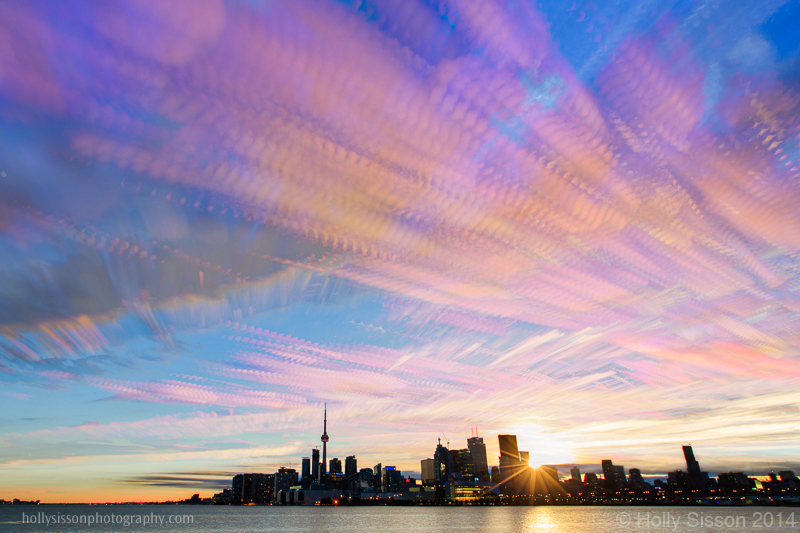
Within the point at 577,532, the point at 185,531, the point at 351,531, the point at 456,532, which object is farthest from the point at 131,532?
the point at 577,532

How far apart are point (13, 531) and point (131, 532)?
45.5m

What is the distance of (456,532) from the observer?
12575cm

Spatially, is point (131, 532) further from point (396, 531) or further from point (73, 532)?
point (396, 531)

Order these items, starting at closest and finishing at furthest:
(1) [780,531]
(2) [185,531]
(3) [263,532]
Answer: (1) [780,531] → (3) [263,532] → (2) [185,531]

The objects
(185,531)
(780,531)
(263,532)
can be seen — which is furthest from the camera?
(185,531)

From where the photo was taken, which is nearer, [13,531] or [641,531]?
[641,531]

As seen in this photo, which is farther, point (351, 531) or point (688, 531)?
point (351, 531)

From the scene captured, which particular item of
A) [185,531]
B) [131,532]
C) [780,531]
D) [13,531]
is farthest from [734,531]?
[13,531]

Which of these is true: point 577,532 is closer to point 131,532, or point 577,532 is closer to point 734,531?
point 734,531

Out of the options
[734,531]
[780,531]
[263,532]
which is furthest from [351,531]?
[780,531]

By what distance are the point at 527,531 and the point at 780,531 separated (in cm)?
7263

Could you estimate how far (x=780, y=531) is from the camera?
121 metres

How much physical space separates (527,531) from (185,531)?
118 m

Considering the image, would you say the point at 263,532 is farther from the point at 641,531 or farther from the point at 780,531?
the point at 780,531
